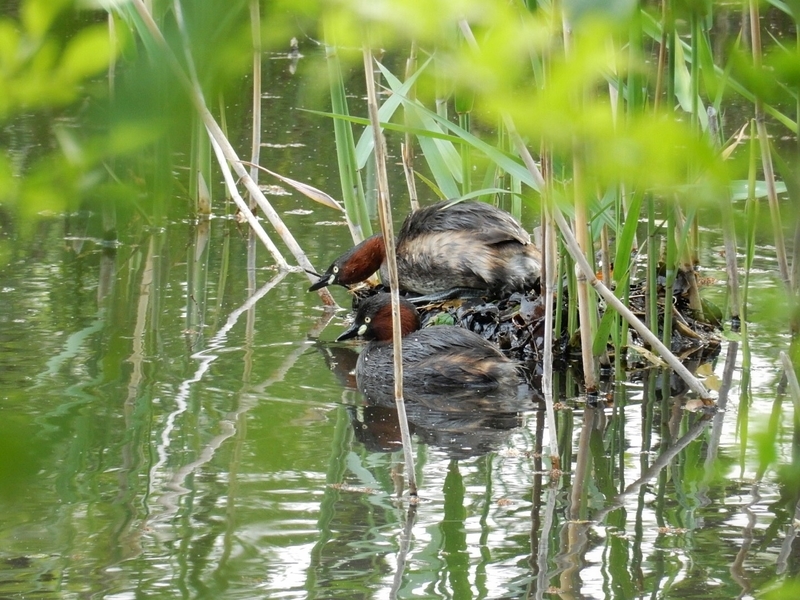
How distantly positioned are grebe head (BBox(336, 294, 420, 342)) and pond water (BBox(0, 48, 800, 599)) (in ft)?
0.42

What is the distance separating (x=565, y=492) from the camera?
331cm

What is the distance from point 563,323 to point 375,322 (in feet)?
2.64

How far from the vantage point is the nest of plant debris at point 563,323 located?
470 centimetres

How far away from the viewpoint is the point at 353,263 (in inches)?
215

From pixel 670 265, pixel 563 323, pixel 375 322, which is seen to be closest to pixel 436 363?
pixel 375 322

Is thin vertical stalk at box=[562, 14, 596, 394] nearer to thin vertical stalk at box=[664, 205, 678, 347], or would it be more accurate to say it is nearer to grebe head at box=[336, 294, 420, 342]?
thin vertical stalk at box=[664, 205, 678, 347]

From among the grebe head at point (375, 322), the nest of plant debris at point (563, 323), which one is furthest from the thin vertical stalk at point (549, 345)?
the grebe head at point (375, 322)

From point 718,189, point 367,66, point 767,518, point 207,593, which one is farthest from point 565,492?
point 718,189

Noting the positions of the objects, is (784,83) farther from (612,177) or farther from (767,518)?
(767,518)

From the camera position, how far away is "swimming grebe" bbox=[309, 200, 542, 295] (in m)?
5.33

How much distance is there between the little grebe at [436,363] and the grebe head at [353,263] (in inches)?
27.1

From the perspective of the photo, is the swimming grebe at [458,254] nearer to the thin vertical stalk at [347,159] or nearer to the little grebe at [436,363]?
the thin vertical stalk at [347,159]

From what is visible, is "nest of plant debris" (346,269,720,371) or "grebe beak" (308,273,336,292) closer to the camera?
"nest of plant debris" (346,269,720,371)

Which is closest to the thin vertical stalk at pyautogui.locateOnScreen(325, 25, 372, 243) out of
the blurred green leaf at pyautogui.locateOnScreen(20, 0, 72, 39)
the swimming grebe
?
the swimming grebe
